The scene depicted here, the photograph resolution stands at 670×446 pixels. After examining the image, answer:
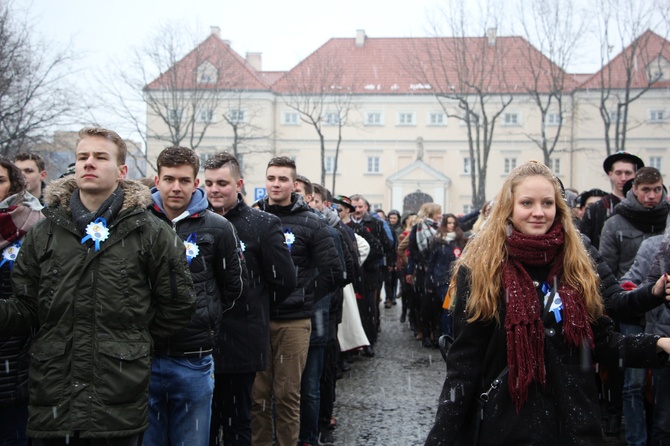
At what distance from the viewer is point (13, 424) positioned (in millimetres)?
4285

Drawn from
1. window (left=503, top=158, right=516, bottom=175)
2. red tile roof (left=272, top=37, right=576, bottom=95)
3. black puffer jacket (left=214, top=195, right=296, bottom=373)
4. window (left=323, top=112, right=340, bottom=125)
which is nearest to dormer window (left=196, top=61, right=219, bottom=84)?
red tile roof (left=272, top=37, right=576, bottom=95)

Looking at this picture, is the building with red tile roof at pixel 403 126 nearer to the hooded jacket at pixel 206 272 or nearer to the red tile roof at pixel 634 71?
the red tile roof at pixel 634 71

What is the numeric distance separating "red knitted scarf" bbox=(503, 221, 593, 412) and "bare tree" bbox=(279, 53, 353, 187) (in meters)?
44.1

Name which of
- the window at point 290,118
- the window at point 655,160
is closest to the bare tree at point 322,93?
the window at point 290,118

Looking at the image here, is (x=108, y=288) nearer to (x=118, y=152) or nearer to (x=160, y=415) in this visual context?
(x=118, y=152)

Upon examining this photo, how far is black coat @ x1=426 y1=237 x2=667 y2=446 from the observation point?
2.96 meters

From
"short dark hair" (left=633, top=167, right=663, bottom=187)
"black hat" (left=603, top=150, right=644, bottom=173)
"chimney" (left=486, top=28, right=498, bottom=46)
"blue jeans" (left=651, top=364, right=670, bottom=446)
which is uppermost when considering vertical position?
"chimney" (left=486, top=28, right=498, bottom=46)

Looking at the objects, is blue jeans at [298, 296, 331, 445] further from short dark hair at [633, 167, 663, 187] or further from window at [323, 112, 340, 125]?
window at [323, 112, 340, 125]

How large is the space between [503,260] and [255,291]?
241 cm

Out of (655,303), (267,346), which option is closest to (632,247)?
(655,303)

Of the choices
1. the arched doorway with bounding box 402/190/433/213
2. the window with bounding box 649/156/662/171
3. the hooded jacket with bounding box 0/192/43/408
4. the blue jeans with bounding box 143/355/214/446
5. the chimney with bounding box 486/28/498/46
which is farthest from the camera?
the arched doorway with bounding box 402/190/433/213

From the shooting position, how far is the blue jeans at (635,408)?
5.93 meters

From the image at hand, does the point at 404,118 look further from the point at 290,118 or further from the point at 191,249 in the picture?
the point at 191,249

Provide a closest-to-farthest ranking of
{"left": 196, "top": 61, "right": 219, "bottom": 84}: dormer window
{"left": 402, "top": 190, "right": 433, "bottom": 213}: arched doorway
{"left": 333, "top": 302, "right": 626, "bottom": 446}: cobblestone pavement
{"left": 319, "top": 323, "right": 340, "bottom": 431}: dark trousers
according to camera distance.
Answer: {"left": 333, "top": 302, "right": 626, "bottom": 446}: cobblestone pavement < {"left": 319, "top": 323, "right": 340, "bottom": 431}: dark trousers < {"left": 196, "top": 61, "right": 219, "bottom": 84}: dormer window < {"left": 402, "top": 190, "right": 433, "bottom": 213}: arched doorway
